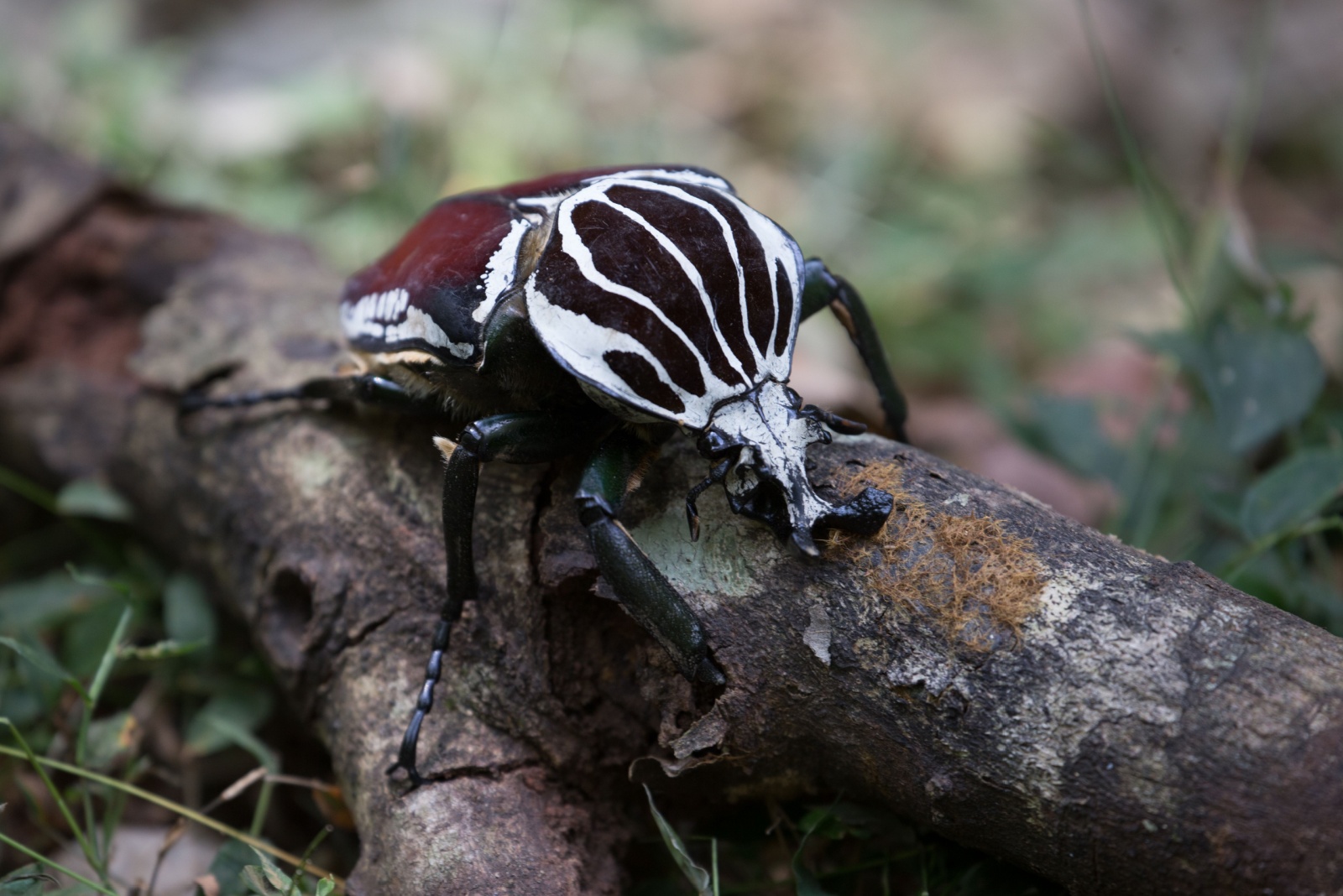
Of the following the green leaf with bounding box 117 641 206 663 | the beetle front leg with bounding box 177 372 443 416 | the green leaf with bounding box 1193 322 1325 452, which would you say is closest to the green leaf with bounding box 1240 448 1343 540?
the green leaf with bounding box 1193 322 1325 452

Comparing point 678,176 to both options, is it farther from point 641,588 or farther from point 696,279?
Result: point 641,588

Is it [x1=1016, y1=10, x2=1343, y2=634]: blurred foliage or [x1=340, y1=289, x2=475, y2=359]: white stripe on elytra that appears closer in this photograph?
[x1=340, y1=289, x2=475, y2=359]: white stripe on elytra

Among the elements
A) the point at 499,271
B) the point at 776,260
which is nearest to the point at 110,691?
the point at 499,271

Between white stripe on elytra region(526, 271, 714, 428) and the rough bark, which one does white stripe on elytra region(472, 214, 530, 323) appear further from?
the rough bark

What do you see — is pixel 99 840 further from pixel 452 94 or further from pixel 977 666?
pixel 452 94

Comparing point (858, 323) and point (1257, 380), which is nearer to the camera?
point (858, 323)

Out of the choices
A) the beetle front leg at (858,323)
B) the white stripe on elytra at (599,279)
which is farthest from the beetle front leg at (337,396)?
the beetle front leg at (858,323)
